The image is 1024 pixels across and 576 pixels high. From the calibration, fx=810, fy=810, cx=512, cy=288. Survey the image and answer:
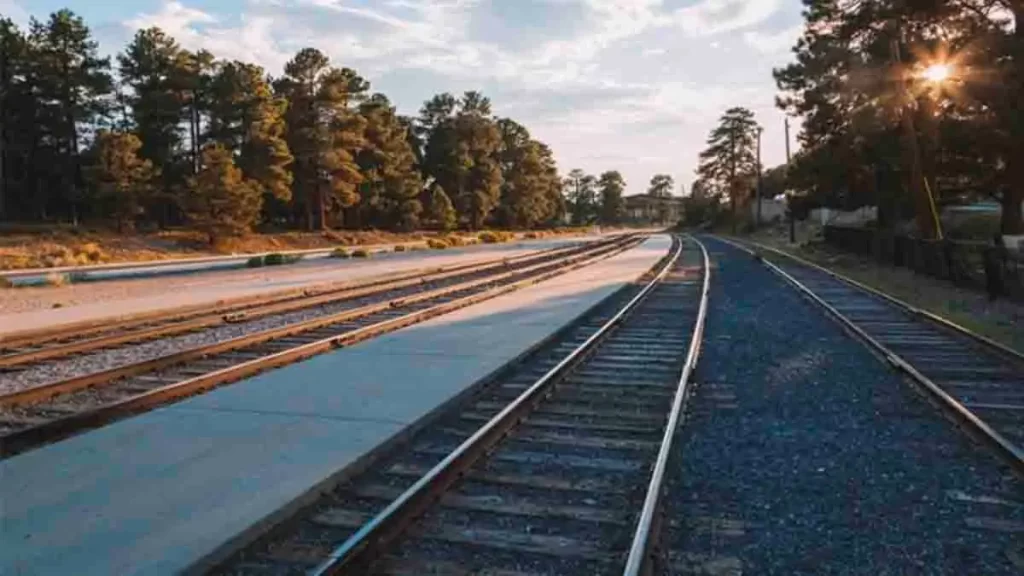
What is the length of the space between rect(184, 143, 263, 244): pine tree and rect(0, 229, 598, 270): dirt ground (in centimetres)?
118

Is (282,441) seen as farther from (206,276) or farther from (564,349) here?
(206,276)

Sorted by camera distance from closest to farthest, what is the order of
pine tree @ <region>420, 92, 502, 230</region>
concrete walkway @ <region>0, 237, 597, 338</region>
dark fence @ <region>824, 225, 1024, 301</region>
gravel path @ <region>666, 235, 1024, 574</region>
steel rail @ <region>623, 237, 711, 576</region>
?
steel rail @ <region>623, 237, 711, 576</region> < gravel path @ <region>666, 235, 1024, 574</region> < concrete walkway @ <region>0, 237, 597, 338</region> < dark fence @ <region>824, 225, 1024, 301</region> < pine tree @ <region>420, 92, 502, 230</region>

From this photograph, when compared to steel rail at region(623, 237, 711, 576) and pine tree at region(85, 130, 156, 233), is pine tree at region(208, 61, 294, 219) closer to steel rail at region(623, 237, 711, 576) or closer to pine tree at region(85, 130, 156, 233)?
pine tree at region(85, 130, 156, 233)

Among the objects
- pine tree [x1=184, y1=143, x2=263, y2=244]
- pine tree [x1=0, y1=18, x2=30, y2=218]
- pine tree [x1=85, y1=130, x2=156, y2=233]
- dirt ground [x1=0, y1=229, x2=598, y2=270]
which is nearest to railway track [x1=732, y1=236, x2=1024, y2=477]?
dirt ground [x1=0, y1=229, x2=598, y2=270]

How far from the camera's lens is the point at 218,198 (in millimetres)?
48000

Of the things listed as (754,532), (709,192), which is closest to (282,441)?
(754,532)

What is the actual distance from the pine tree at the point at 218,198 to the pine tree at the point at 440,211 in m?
29.9

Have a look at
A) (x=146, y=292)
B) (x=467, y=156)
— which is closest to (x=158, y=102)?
(x=467, y=156)

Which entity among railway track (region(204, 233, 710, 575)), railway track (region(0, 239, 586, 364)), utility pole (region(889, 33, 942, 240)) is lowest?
railway track (region(204, 233, 710, 575))

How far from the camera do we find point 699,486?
5812 mm

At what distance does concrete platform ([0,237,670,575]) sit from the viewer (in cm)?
460

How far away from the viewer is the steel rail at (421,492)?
4.33 m

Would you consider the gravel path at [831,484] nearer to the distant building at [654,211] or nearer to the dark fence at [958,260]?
the dark fence at [958,260]

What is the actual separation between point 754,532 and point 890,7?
26.3 m
